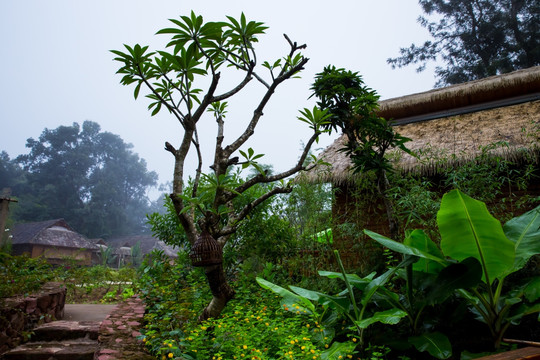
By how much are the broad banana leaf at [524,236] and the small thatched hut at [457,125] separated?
6.58 ft

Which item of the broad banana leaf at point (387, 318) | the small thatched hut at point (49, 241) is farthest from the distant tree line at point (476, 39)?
the small thatched hut at point (49, 241)

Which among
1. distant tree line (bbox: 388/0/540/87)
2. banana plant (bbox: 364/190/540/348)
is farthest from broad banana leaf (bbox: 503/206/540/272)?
distant tree line (bbox: 388/0/540/87)

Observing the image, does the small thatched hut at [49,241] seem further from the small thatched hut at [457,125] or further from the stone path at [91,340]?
the small thatched hut at [457,125]

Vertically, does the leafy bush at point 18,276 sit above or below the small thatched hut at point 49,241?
below

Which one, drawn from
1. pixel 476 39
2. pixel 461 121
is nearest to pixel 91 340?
pixel 461 121

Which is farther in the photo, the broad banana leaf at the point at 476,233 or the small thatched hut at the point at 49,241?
the small thatched hut at the point at 49,241

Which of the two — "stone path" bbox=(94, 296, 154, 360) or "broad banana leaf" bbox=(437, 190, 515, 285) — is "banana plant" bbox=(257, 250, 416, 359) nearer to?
"broad banana leaf" bbox=(437, 190, 515, 285)

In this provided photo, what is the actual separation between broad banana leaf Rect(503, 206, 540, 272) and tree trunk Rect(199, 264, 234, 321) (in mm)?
2233

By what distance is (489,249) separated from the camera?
7.75 ft

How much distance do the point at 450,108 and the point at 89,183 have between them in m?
33.8

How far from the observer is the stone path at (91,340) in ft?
9.23

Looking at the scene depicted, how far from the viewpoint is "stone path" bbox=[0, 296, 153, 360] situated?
9.23 feet

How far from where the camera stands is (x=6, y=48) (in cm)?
8938

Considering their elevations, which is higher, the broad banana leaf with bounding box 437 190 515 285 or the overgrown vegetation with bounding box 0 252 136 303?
the broad banana leaf with bounding box 437 190 515 285
